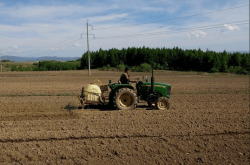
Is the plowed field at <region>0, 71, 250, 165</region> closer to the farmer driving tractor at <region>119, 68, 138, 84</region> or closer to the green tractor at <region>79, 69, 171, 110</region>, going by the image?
the green tractor at <region>79, 69, 171, 110</region>

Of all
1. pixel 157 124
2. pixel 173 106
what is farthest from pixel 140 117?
pixel 173 106

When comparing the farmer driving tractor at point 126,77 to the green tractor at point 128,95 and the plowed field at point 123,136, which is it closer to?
the green tractor at point 128,95

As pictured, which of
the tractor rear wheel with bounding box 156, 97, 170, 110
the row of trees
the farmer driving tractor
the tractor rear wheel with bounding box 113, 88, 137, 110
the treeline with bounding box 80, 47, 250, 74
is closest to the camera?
the tractor rear wheel with bounding box 113, 88, 137, 110

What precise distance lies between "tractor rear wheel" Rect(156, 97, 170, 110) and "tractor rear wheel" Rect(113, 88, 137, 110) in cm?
91

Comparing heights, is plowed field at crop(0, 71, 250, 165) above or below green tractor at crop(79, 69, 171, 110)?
below

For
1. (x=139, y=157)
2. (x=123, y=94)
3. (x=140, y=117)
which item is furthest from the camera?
(x=123, y=94)

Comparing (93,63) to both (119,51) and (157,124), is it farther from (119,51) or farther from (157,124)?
(157,124)

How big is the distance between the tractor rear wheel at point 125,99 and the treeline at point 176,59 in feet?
117

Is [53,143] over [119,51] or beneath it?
beneath

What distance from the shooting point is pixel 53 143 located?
645 centimetres

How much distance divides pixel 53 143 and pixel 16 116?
3.27 meters

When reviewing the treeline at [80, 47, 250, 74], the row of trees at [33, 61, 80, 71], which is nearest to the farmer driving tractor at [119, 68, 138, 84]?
the treeline at [80, 47, 250, 74]

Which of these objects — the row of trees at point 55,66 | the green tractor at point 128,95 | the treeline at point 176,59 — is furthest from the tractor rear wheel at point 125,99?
the row of trees at point 55,66

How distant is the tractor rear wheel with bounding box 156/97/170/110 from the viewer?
33.2 ft
